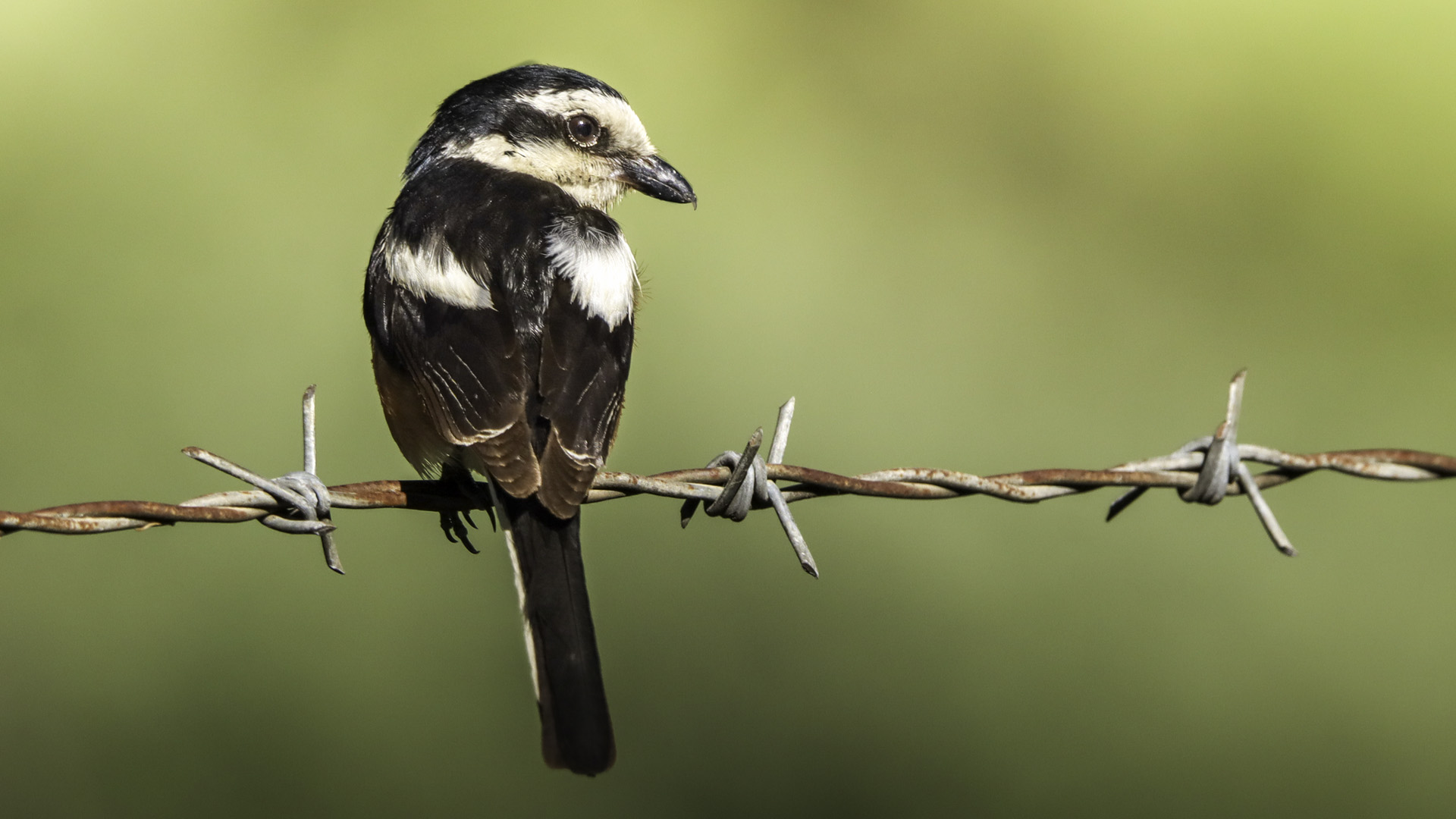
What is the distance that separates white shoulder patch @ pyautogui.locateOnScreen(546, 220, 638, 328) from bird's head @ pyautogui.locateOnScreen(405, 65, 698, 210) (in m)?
0.78

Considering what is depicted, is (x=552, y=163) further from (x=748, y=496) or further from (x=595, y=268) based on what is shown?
(x=748, y=496)

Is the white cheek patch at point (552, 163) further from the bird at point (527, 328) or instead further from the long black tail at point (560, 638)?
the long black tail at point (560, 638)

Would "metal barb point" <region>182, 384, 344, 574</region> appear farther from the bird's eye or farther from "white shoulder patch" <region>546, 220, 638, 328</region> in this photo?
the bird's eye

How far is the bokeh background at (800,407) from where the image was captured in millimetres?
4738

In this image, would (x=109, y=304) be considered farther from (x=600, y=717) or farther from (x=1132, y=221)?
(x=1132, y=221)

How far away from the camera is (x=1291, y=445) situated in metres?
5.44

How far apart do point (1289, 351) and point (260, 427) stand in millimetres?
4623

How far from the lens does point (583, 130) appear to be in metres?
4.12

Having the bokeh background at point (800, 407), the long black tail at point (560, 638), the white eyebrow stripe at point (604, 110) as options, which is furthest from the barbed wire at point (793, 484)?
the bokeh background at point (800, 407)

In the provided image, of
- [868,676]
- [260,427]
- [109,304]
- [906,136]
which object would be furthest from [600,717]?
[906,136]

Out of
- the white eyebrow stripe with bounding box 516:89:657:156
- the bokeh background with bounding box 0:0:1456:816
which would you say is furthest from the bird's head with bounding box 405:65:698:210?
the bokeh background with bounding box 0:0:1456:816

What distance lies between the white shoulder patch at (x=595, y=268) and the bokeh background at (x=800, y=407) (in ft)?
2.82

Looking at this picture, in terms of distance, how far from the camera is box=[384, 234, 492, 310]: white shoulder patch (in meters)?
3.11

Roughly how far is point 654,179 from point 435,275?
1.19 m
